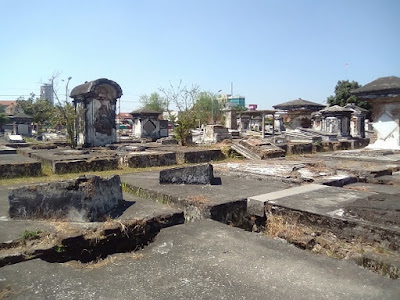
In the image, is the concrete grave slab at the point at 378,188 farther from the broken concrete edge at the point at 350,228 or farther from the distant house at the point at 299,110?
the distant house at the point at 299,110

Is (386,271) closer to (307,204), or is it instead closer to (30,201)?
(307,204)

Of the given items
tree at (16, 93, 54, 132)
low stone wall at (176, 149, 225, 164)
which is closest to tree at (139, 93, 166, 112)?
tree at (16, 93, 54, 132)

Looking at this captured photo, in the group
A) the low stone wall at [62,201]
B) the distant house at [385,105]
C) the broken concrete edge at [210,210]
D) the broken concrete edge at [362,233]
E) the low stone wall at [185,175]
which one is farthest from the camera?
the distant house at [385,105]

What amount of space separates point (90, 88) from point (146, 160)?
4.86 meters

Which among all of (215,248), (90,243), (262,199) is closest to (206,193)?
(262,199)

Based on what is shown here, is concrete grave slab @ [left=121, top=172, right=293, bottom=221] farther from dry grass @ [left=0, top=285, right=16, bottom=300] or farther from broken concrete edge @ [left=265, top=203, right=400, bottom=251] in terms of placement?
dry grass @ [left=0, top=285, right=16, bottom=300]

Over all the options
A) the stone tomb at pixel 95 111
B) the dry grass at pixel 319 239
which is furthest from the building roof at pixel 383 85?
the stone tomb at pixel 95 111

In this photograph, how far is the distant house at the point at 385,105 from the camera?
9.38 m

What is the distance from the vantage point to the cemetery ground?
214cm

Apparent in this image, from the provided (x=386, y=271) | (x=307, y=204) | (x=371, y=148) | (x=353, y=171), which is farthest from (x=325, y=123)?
(x=386, y=271)

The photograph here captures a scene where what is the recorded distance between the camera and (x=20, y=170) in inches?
298

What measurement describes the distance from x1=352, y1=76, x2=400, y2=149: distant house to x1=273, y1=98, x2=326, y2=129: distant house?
13911 millimetres

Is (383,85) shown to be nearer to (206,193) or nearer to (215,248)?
(206,193)

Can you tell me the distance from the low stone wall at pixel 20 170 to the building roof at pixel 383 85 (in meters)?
9.26
